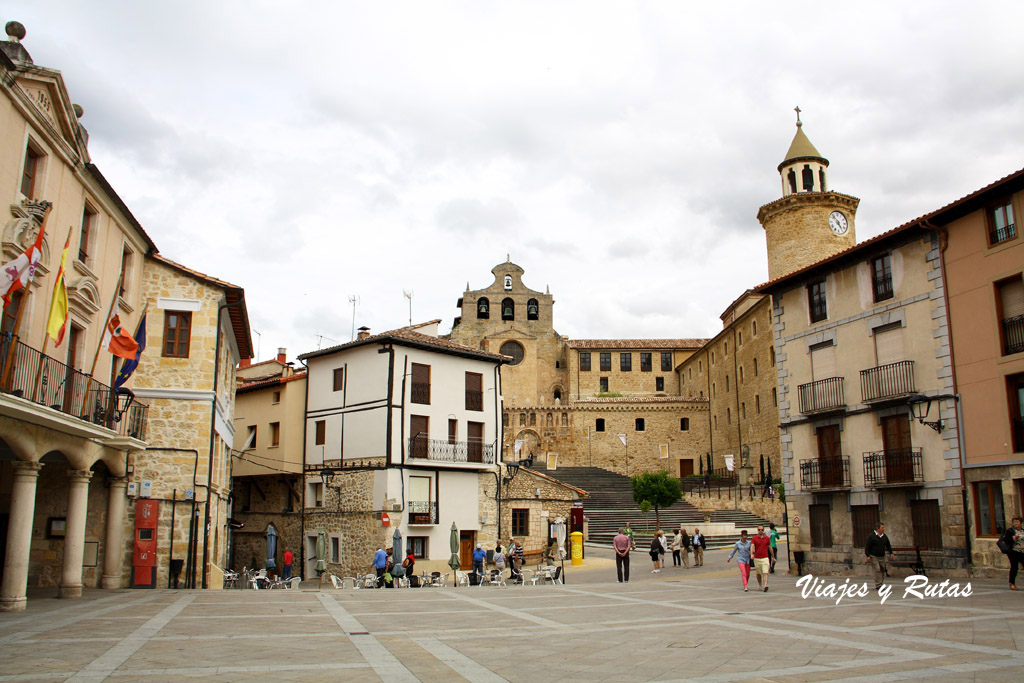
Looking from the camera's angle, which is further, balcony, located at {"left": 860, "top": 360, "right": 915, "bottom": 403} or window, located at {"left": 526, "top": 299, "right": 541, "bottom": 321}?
window, located at {"left": 526, "top": 299, "right": 541, "bottom": 321}

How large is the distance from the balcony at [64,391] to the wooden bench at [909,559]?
1946cm

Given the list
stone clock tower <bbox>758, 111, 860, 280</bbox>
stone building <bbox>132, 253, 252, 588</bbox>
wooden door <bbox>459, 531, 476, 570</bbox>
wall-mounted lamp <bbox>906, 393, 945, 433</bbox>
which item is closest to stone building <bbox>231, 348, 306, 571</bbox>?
wooden door <bbox>459, 531, 476, 570</bbox>

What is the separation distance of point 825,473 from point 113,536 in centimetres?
1970

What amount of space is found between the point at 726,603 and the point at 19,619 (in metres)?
13.2

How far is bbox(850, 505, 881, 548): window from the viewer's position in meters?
21.8

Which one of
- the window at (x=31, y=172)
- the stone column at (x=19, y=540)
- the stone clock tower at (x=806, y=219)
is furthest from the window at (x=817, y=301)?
the stone clock tower at (x=806, y=219)

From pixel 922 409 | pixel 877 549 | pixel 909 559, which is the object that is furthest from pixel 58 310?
pixel 909 559

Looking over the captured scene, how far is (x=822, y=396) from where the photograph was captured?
23516 mm

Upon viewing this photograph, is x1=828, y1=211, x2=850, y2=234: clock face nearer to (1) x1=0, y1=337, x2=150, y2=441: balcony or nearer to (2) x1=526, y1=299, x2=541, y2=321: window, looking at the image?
(2) x1=526, y1=299, x2=541, y2=321: window

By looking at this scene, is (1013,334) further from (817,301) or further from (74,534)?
(74,534)

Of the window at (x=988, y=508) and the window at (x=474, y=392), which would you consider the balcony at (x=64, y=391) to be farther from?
the window at (x=988, y=508)

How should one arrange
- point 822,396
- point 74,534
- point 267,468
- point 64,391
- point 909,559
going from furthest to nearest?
point 267,468
point 822,396
point 909,559
point 74,534
point 64,391

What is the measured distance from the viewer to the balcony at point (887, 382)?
814 inches

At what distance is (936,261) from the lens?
2025cm
